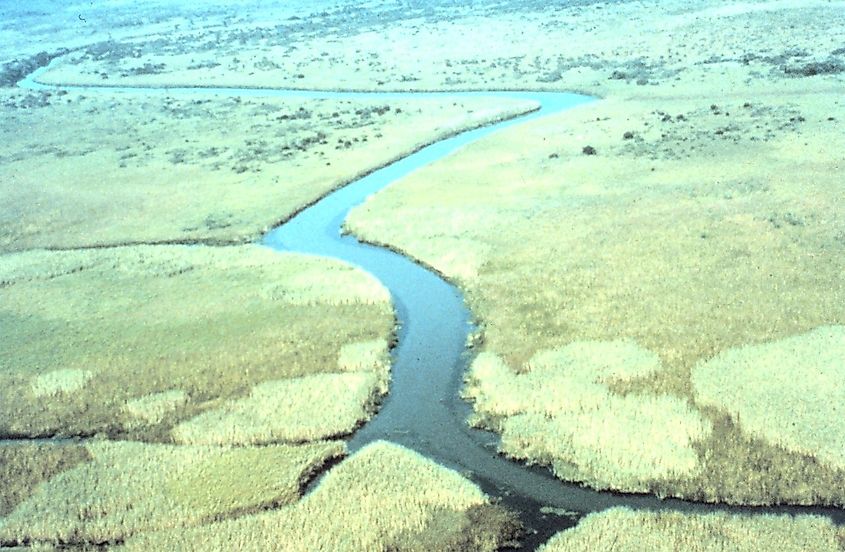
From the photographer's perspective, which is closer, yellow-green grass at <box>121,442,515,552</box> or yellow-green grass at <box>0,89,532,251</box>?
yellow-green grass at <box>121,442,515,552</box>

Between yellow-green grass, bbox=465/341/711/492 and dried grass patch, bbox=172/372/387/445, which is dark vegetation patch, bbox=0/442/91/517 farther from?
yellow-green grass, bbox=465/341/711/492

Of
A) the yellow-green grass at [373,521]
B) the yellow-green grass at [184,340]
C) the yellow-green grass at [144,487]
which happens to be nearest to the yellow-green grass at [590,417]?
the yellow-green grass at [373,521]

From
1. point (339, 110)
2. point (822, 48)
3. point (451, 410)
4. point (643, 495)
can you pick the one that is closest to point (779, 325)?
point (643, 495)

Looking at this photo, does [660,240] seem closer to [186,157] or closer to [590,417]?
[590,417]

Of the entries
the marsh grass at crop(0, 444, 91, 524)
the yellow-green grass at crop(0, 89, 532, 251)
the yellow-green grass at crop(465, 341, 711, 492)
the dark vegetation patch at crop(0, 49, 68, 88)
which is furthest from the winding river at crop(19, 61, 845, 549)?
the dark vegetation patch at crop(0, 49, 68, 88)

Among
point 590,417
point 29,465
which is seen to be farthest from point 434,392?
point 29,465
